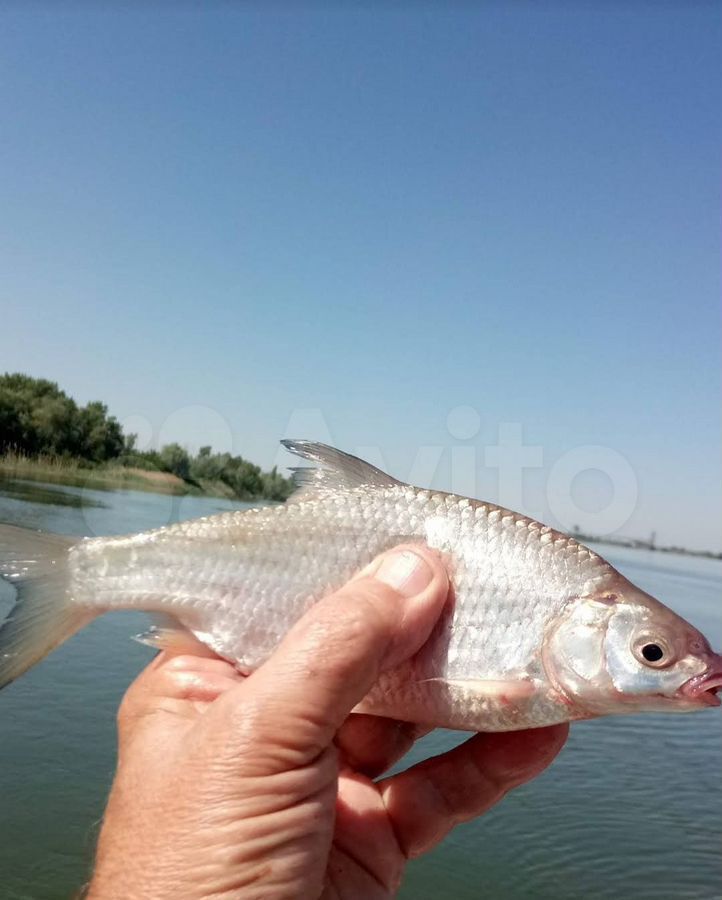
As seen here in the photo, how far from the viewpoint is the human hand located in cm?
218

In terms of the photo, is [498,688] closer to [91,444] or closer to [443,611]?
[443,611]

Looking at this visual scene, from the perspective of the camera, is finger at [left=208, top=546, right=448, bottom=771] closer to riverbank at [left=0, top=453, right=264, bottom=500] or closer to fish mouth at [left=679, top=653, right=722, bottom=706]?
fish mouth at [left=679, top=653, right=722, bottom=706]

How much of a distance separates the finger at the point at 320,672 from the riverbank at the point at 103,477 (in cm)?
3525

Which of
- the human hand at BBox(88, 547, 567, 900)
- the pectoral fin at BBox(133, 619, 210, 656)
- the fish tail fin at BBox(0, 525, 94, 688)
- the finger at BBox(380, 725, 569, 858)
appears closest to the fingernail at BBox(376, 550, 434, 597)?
the human hand at BBox(88, 547, 567, 900)

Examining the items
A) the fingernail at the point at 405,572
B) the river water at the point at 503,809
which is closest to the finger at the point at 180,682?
the fingernail at the point at 405,572

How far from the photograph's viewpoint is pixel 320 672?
2324 millimetres

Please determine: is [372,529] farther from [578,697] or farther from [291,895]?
[291,895]

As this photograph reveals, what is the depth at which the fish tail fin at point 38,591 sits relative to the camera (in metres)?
2.86

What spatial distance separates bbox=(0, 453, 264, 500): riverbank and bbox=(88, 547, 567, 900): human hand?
3495 cm

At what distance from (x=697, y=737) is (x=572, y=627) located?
42.9 ft

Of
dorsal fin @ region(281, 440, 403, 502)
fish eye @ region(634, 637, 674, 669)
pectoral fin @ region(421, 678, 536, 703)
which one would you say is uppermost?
dorsal fin @ region(281, 440, 403, 502)

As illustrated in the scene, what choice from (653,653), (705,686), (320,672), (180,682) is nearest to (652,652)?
(653,653)

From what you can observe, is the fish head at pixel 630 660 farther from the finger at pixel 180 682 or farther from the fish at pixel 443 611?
the finger at pixel 180 682

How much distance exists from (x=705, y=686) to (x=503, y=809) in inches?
306
